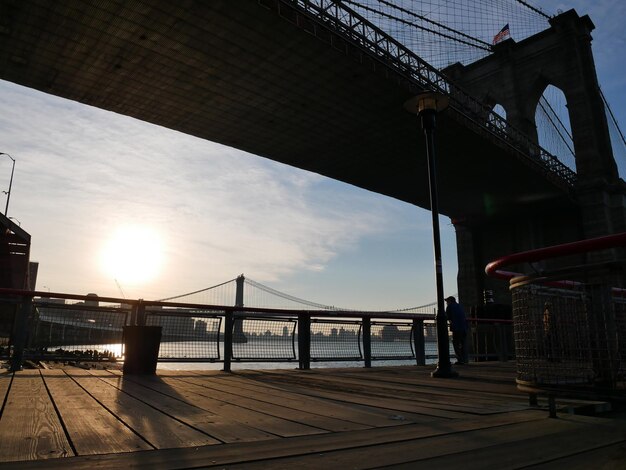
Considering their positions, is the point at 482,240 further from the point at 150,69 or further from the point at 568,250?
the point at 568,250

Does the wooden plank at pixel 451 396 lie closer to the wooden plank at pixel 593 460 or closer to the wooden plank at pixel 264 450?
the wooden plank at pixel 264 450

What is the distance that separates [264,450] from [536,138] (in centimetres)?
4587

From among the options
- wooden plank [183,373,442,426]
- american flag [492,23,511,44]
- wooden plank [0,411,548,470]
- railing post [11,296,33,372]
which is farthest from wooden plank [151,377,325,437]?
american flag [492,23,511,44]

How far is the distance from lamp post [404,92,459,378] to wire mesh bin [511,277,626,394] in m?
3.25

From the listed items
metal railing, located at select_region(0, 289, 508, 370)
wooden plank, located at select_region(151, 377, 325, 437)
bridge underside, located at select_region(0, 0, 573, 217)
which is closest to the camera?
wooden plank, located at select_region(151, 377, 325, 437)

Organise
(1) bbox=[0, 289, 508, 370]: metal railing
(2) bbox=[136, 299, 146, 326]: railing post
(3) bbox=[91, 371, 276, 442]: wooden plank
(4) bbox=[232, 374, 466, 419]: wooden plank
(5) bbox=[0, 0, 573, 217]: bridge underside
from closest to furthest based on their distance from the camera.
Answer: (3) bbox=[91, 371, 276, 442]: wooden plank
(4) bbox=[232, 374, 466, 419]: wooden plank
(1) bbox=[0, 289, 508, 370]: metal railing
(2) bbox=[136, 299, 146, 326]: railing post
(5) bbox=[0, 0, 573, 217]: bridge underside

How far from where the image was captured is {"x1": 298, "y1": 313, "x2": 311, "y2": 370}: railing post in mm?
8500

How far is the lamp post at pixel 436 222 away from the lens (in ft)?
20.7

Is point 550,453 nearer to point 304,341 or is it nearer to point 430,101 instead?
point 430,101

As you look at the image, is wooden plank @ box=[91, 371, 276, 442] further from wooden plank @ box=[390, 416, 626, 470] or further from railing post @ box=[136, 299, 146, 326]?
railing post @ box=[136, 299, 146, 326]

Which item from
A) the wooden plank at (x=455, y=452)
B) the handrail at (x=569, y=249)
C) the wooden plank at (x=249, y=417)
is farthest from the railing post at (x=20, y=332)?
the handrail at (x=569, y=249)

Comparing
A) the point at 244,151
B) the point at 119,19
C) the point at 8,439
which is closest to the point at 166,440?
the point at 8,439

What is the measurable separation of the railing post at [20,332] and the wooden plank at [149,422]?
2.95 metres

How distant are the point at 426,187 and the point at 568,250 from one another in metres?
35.3
